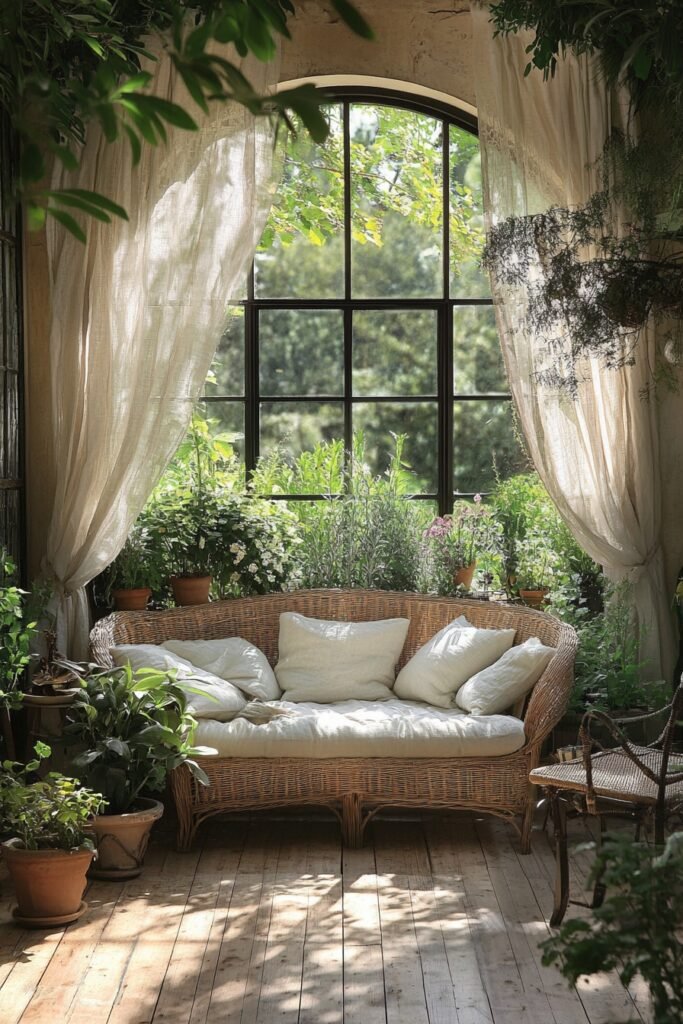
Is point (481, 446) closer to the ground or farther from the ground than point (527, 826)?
farther from the ground

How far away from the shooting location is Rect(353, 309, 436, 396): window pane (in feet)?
19.5

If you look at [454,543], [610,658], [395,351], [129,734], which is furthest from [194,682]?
[395,351]

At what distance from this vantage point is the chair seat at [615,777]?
11.9 ft

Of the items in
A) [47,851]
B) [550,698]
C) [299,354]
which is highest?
[299,354]

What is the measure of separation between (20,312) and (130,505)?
3.57 feet

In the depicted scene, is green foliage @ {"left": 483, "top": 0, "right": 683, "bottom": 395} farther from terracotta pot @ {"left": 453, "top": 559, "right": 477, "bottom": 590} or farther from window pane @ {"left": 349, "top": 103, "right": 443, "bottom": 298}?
terracotta pot @ {"left": 453, "top": 559, "right": 477, "bottom": 590}

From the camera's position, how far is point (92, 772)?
164 inches

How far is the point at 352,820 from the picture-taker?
4.54m

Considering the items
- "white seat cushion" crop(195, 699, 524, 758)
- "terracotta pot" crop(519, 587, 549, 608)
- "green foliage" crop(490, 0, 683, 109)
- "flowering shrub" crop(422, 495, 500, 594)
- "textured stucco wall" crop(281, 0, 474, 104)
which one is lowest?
"white seat cushion" crop(195, 699, 524, 758)

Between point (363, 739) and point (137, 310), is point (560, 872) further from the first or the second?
point (137, 310)

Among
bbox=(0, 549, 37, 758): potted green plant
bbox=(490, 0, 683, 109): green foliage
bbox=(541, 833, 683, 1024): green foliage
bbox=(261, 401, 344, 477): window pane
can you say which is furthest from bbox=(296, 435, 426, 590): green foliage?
bbox=(541, 833, 683, 1024): green foliage

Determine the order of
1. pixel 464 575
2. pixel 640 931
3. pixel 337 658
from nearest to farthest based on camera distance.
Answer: pixel 640 931, pixel 337 658, pixel 464 575

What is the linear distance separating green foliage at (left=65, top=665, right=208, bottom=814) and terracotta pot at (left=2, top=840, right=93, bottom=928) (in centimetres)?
42

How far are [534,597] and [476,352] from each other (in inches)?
52.6
